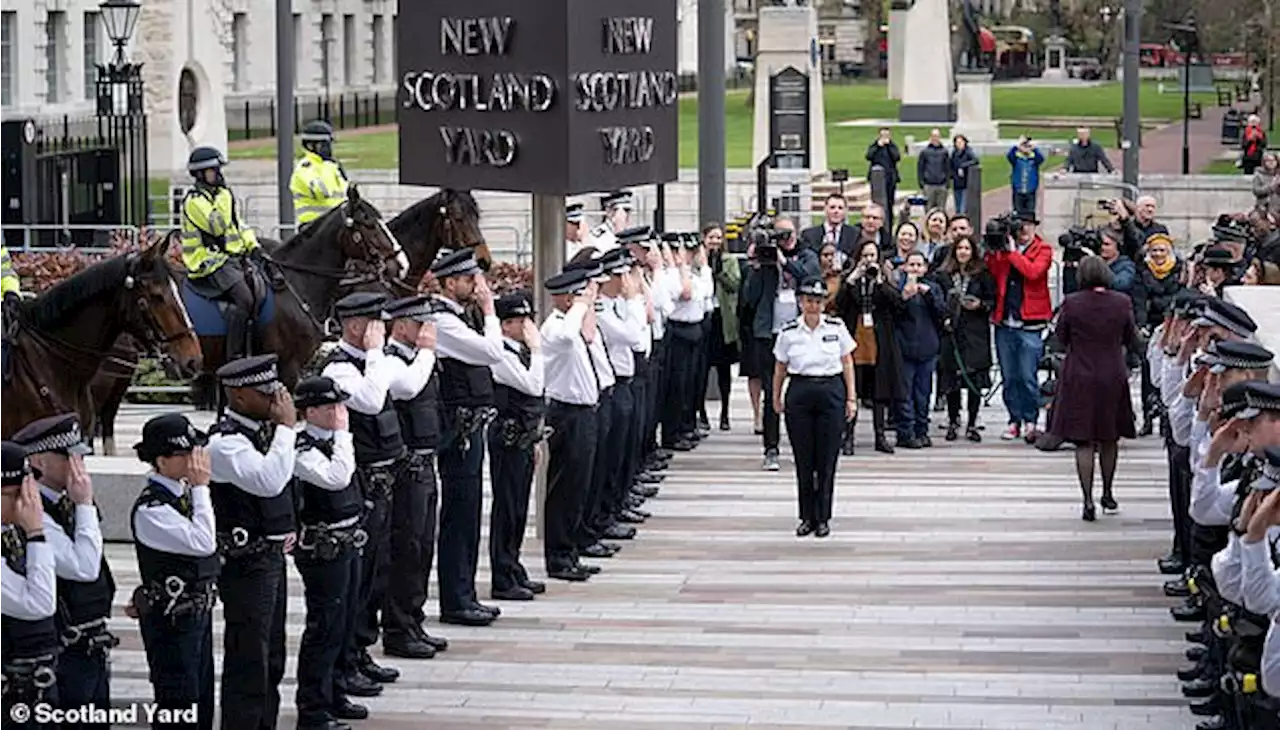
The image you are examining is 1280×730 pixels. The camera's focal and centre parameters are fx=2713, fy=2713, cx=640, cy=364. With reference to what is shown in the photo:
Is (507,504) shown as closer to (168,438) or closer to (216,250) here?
(216,250)

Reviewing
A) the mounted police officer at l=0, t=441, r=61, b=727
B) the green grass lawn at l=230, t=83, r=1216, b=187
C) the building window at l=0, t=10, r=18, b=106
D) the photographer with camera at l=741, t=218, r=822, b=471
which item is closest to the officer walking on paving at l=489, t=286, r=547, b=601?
the mounted police officer at l=0, t=441, r=61, b=727

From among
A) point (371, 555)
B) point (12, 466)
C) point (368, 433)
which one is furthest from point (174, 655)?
point (368, 433)

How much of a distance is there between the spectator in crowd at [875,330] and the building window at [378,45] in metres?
64.9

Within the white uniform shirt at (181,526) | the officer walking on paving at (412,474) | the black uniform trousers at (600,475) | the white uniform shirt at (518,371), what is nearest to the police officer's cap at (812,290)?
the black uniform trousers at (600,475)

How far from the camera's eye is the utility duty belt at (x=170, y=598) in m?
12.2

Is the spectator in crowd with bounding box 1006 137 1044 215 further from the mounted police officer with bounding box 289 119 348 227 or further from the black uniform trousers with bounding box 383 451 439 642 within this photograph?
the black uniform trousers with bounding box 383 451 439 642

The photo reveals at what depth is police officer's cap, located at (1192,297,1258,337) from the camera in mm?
15859

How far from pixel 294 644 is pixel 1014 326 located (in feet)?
31.4

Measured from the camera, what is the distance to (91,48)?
63.8 m

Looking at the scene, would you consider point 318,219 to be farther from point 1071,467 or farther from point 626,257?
point 1071,467

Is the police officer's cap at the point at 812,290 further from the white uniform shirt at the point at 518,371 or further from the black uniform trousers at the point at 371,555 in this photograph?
the black uniform trousers at the point at 371,555

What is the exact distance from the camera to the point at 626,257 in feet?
64.0

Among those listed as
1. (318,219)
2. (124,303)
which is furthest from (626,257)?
(124,303)

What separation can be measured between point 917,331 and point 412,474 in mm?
9132
